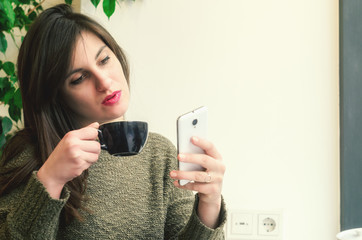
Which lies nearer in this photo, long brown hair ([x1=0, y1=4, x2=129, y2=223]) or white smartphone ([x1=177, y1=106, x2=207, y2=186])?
white smartphone ([x1=177, y1=106, x2=207, y2=186])

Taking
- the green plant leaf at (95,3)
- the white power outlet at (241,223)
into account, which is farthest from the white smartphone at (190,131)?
the green plant leaf at (95,3)

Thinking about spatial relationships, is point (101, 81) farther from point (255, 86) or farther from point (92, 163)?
point (255, 86)

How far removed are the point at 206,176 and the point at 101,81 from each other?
363 millimetres

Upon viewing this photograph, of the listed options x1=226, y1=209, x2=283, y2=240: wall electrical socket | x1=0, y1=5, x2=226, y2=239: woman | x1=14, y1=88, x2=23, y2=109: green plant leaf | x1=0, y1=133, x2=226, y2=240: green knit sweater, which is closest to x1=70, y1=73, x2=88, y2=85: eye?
x1=0, y1=5, x2=226, y2=239: woman

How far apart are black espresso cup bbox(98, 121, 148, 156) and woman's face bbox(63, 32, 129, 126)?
19cm

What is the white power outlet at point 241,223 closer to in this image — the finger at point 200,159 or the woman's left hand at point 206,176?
the woman's left hand at point 206,176

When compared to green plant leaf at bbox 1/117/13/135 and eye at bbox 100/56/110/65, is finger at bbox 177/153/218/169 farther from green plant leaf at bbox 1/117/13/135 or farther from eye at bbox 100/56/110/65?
green plant leaf at bbox 1/117/13/135

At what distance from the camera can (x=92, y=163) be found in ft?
3.20

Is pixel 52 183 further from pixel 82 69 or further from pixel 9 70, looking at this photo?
pixel 9 70

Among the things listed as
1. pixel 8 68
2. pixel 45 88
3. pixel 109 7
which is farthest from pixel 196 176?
pixel 8 68

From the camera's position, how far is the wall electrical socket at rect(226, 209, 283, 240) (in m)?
1.31

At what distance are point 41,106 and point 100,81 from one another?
185 mm

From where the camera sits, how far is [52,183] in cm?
88

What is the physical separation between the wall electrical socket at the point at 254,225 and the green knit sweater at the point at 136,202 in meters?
0.16
